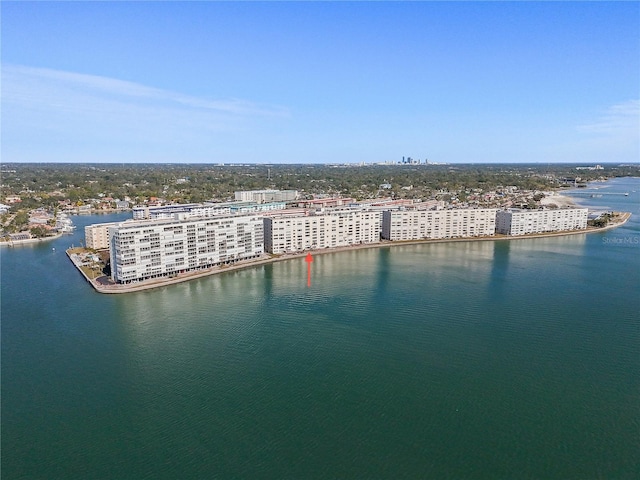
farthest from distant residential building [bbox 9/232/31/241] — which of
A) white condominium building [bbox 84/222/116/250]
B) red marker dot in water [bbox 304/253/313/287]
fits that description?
red marker dot in water [bbox 304/253/313/287]

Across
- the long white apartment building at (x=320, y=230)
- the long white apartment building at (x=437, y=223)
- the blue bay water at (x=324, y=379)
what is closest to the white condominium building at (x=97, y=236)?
the blue bay water at (x=324, y=379)

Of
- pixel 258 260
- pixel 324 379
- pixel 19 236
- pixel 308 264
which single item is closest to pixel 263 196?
pixel 19 236

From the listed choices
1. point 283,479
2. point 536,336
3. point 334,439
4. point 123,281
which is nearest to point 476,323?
point 536,336

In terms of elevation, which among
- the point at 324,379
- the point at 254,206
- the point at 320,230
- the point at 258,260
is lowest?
the point at 324,379

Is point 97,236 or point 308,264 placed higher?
point 97,236

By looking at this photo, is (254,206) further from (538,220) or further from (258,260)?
(538,220)

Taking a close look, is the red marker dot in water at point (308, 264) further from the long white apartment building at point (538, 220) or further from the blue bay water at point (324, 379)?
the long white apartment building at point (538, 220)
